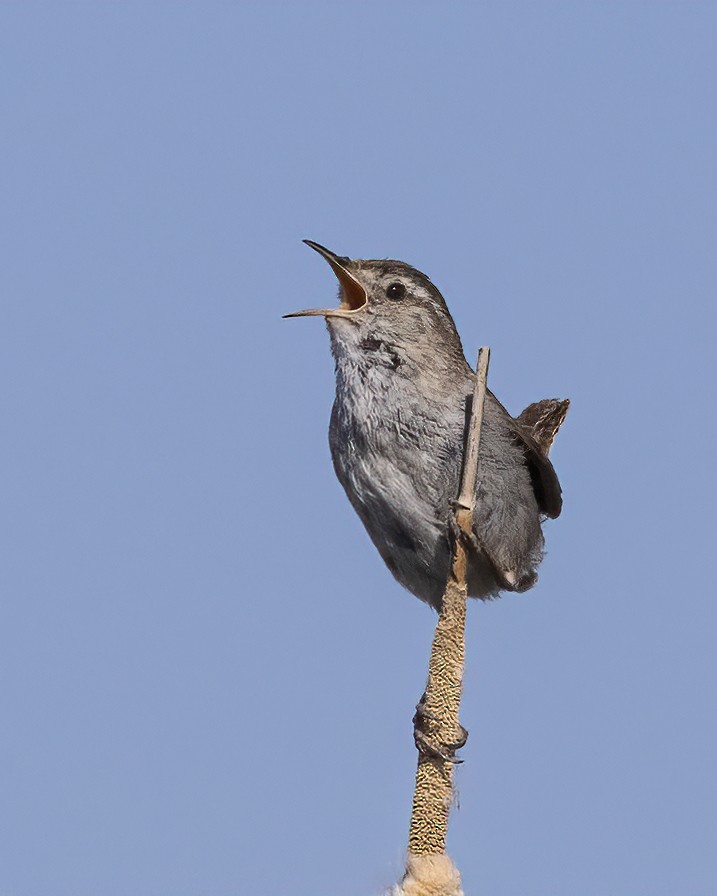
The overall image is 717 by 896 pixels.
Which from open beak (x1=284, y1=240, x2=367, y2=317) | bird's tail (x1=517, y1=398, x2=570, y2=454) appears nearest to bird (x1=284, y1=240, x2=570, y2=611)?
open beak (x1=284, y1=240, x2=367, y2=317)

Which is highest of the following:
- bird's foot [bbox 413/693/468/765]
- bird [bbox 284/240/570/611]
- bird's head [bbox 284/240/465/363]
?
bird's head [bbox 284/240/465/363]

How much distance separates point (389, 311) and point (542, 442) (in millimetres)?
1508

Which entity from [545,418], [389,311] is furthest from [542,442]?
[389,311]

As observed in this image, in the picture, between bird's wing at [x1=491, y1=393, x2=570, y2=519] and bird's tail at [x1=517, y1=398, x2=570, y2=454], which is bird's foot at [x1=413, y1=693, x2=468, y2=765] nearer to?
bird's wing at [x1=491, y1=393, x2=570, y2=519]

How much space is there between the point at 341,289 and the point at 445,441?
1.00 metres

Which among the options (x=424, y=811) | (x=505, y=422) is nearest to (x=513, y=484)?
(x=505, y=422)

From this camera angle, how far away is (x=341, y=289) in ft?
19.3

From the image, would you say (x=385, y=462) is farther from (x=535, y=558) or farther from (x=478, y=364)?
(x=535, y=558)

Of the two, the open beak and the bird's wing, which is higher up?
the open beak

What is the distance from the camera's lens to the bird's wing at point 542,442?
6.22 meters

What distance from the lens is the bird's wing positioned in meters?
6.22

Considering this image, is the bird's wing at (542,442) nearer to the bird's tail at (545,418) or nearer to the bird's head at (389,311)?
the bird's tail at (545,418)

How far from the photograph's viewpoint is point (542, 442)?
266 inches

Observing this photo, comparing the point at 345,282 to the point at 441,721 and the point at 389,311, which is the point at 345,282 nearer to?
the point at 389,311
